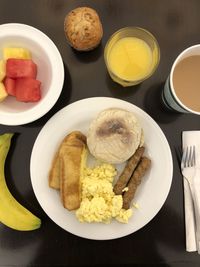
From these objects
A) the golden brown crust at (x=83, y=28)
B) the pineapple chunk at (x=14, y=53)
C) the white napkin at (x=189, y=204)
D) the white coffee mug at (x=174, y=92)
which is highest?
the golden brown crust at (x=83, y=28)

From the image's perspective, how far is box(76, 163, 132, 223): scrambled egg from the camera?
2.81 feet

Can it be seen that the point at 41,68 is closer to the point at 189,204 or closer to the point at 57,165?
the point at 57,165

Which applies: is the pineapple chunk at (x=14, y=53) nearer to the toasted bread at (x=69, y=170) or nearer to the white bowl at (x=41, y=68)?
the white bowl at (x=41, y=68)

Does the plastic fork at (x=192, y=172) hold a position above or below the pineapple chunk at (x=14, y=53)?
below

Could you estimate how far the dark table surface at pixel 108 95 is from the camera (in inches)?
37.0

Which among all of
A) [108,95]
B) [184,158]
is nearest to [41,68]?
[108,95]

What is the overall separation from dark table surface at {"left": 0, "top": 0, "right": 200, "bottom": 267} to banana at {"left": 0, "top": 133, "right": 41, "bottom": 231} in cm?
3

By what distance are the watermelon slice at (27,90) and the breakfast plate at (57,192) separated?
0.23ft

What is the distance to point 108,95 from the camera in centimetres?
95

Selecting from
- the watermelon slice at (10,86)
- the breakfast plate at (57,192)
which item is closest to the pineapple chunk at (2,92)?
the watermelon slice at (10,86)

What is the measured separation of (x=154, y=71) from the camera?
93 cm

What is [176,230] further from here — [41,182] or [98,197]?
[41,182]

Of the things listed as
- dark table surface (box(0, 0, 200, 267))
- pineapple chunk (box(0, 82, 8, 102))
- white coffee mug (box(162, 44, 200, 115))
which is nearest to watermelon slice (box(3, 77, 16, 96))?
pineapple chunk (box(0, 82, 8, 102))

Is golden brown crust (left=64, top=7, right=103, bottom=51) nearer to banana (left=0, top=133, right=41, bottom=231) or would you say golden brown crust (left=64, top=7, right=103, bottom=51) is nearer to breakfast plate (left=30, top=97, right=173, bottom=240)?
breakfast plate (left=30, top=97, right=173, bottom=240)
